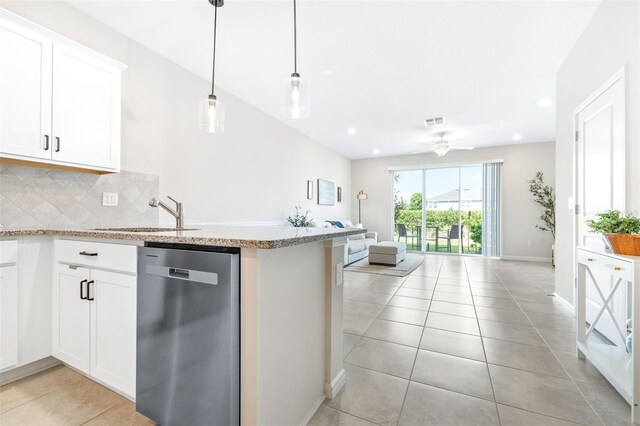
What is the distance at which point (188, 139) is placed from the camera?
127 inches

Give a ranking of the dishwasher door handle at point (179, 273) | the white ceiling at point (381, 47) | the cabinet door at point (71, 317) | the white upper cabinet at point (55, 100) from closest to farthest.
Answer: the dishwasher door handle at point (179, 273) < the cabinet door at point (71, 317) < the white upper cabinet at point (55, 100) < the white ceiling at point (381, 47)

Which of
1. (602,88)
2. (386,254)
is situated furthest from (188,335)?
(386,254)

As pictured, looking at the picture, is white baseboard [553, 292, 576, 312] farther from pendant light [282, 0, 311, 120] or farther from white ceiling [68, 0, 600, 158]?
pendant light [282, 0, 311, 120]

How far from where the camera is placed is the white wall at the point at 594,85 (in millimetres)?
1917

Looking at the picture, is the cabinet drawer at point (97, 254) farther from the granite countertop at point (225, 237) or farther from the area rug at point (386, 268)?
the area rug at point (386, 268)

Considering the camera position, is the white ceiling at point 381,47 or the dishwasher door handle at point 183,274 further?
the white ceiling at point 381,47

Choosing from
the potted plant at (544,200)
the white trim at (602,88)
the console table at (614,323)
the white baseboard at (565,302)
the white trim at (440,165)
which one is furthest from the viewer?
the white trim at (440,165)

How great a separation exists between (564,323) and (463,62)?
285cm

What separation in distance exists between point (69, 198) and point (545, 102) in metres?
5.94

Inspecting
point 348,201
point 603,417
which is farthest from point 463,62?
point 348,201

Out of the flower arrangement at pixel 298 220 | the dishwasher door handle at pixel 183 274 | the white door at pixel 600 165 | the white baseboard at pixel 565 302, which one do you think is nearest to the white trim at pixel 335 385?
the dishwasher door handle at pixel 183 274

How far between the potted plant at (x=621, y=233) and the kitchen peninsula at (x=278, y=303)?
1438 mm

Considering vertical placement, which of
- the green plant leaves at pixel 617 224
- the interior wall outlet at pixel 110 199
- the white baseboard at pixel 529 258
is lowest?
the white baseboard at pixel 529 258

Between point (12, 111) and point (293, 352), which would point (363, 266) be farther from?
point (12, 111)
